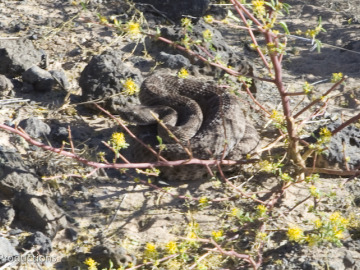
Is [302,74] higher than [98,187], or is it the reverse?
[302,74]

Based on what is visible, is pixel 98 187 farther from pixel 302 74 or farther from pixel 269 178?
pixel 302 74

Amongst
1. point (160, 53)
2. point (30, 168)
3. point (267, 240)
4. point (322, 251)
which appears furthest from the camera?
point (160, 53)

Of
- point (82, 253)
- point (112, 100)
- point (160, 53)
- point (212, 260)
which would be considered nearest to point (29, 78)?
point (112, 100)

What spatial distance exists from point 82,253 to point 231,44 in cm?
517

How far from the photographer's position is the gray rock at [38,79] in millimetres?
7254

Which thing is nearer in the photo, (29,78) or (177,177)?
(177,177)

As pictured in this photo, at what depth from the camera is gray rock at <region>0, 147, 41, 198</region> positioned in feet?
17.4

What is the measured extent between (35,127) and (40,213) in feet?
5.27

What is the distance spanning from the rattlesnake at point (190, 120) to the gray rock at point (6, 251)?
6.09ft

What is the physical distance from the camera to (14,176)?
17.5 feet

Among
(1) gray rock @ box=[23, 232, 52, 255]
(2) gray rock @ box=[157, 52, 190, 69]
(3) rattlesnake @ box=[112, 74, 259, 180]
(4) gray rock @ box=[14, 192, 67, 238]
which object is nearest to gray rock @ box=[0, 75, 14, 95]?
(3) rattlesnake @ box=[112, 74, 259, 180]

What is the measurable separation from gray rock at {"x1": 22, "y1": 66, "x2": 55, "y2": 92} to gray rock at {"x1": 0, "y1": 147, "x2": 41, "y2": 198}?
6.18 ft

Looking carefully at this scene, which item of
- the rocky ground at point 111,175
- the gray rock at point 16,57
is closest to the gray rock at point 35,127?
the rocky ground at point 111,175

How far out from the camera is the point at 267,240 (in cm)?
497
